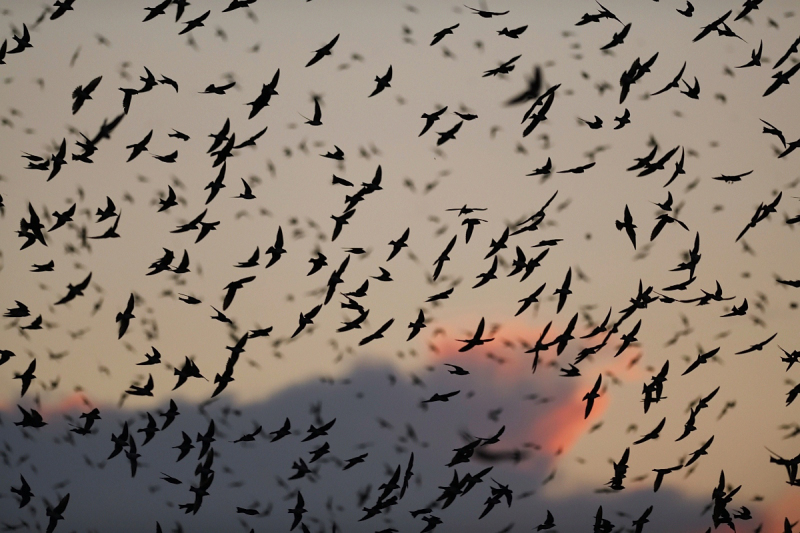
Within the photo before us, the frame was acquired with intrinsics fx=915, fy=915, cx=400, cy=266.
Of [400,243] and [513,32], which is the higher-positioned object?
[513,32]

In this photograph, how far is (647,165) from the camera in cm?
1486

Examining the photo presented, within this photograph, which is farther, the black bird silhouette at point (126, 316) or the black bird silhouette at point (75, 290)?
the black bird silhouette at point (126, 316)

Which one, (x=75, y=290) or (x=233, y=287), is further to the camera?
(x=233, y=287)

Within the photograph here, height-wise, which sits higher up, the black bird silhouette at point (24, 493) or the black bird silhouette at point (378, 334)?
the black bird silhouette at point (378, 334)

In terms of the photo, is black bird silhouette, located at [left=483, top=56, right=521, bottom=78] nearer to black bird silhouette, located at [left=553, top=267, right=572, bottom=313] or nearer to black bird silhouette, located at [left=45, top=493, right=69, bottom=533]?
black bird silhouette, located at [left=553, top=267, right=572, bottom=313]

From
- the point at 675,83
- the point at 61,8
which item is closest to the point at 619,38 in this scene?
the point at 675,83

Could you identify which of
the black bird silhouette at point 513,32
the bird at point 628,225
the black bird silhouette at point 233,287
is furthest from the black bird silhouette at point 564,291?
the black bird silhouette at point 233,287

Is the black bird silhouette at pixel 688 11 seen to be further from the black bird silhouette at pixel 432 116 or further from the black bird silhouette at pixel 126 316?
the black bird silhouette at pixel 126 316

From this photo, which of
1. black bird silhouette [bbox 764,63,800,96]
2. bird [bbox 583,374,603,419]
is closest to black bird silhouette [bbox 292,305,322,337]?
bird [bbox 583,374,603,419]

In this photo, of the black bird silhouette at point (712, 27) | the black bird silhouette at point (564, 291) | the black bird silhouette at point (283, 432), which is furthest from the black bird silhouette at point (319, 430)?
the black bird silhouette at point (712, 27)

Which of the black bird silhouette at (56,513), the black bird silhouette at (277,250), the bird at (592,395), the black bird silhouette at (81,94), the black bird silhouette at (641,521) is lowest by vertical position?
the black bird silhouette at (56,513)

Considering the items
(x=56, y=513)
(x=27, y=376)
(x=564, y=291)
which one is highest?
(x=564, y=291)

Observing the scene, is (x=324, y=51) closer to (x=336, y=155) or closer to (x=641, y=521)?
(x=336, y=155)

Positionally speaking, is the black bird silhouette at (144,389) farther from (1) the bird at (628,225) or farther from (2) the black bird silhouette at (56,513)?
(1) the bird at (628,225)
